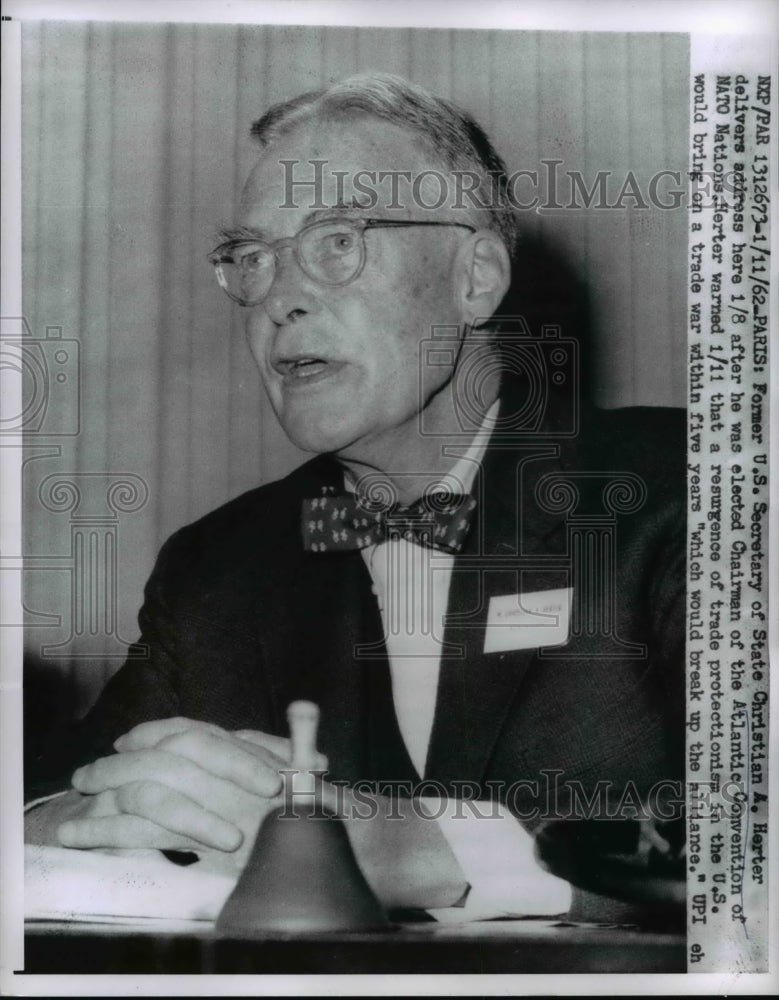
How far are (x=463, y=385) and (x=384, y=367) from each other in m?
0.21

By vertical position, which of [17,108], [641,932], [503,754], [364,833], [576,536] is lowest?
[641,932]

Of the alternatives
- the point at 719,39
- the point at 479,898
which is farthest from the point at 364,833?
the point at 719,39

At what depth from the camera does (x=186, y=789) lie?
288cm

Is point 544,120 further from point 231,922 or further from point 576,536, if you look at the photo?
point 231,922

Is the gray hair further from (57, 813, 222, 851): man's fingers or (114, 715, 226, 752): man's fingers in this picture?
(57, 813, 222, 851): man's fingers

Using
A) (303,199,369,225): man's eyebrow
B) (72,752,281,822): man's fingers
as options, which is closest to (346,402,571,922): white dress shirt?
(72,752,281,822): man's fingers

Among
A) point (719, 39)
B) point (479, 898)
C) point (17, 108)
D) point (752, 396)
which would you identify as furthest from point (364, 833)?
point (719, 39)

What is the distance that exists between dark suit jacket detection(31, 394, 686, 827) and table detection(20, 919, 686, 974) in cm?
33

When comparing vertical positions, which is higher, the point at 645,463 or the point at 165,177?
the point at 165,177

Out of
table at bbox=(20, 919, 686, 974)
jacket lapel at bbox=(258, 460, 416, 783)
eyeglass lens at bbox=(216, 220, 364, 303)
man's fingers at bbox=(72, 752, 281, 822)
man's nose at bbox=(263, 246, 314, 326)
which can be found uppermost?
eyeglass lens at bbox=(216, 220, 364, 303)

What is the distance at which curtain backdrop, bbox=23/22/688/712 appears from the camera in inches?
115

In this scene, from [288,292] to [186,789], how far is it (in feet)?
4.17

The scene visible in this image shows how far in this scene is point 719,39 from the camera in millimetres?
2963

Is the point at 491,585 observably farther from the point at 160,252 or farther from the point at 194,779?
the point at 160,252
